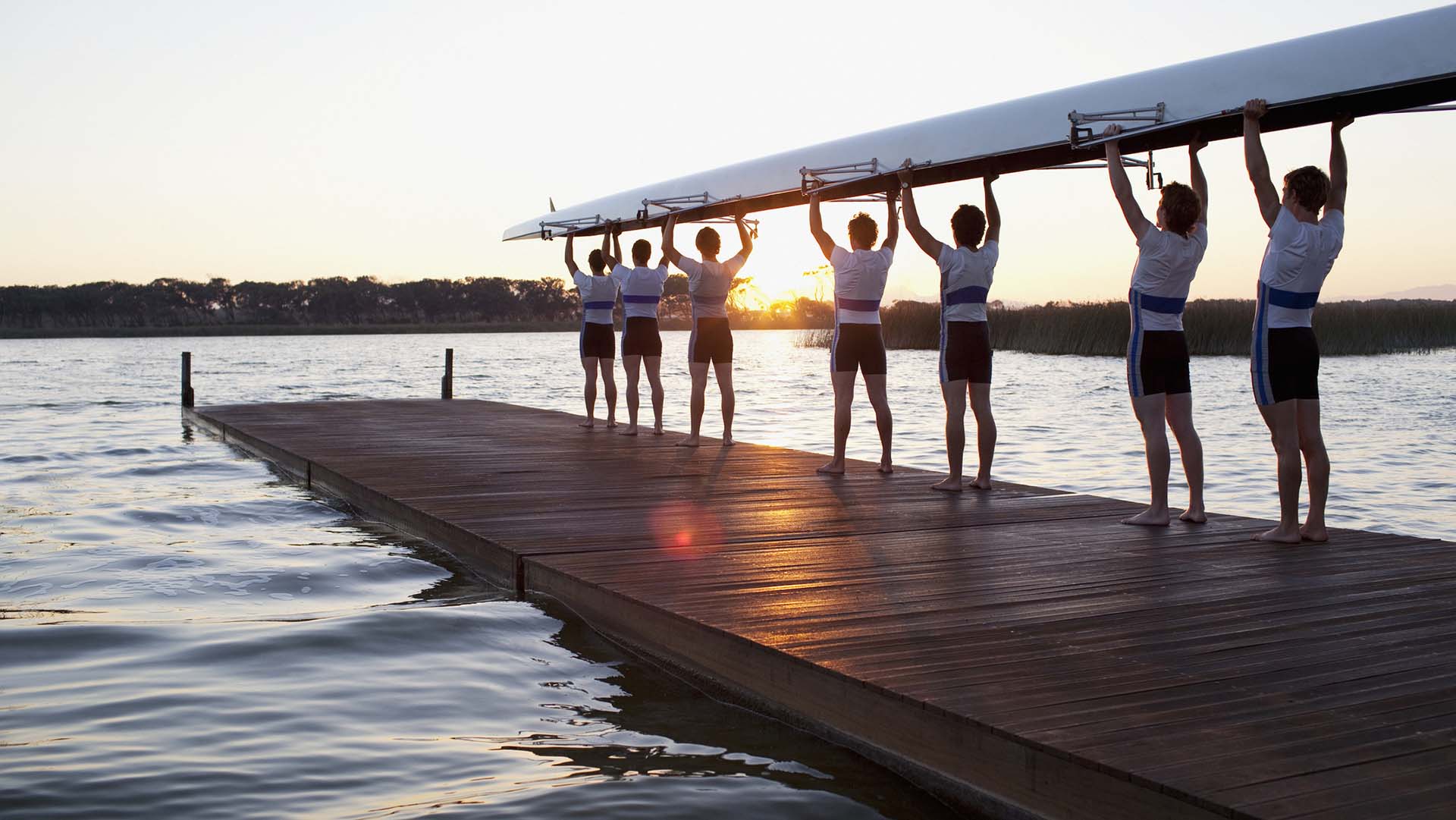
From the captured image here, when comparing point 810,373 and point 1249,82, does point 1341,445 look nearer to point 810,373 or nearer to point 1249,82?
point 1249,82

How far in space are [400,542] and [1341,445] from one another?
1163cm

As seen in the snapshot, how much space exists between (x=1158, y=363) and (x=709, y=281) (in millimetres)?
4187

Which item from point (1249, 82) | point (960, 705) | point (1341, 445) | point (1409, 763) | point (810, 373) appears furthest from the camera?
point (810, 373)

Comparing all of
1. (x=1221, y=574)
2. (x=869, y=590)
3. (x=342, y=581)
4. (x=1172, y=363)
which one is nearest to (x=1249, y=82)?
(x=1172, y=363)

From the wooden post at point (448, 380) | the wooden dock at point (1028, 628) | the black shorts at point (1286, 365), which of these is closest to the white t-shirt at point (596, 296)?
the wooden dock at point (1028, 628)

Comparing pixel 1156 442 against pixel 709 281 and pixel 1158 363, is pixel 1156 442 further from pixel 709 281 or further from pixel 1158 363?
pixel 709 281

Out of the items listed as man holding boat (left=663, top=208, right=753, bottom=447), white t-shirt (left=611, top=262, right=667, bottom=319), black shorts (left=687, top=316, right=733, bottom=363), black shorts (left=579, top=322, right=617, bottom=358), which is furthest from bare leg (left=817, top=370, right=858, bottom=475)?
black shorts (left=579, top=322, right=617, bottom=358)

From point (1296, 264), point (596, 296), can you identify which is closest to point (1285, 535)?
point (1296, 264)

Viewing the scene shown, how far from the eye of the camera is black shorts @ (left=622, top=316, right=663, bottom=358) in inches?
403

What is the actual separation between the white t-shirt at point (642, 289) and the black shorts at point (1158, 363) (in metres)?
5.00

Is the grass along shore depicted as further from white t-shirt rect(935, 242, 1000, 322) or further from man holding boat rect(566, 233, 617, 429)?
white t-shirt rect(935, 242, 1000, 322)

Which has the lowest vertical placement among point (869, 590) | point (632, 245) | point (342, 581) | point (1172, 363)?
point (342, 581)

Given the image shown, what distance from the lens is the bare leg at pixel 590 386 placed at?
11.4 meters

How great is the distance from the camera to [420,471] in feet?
29.7
